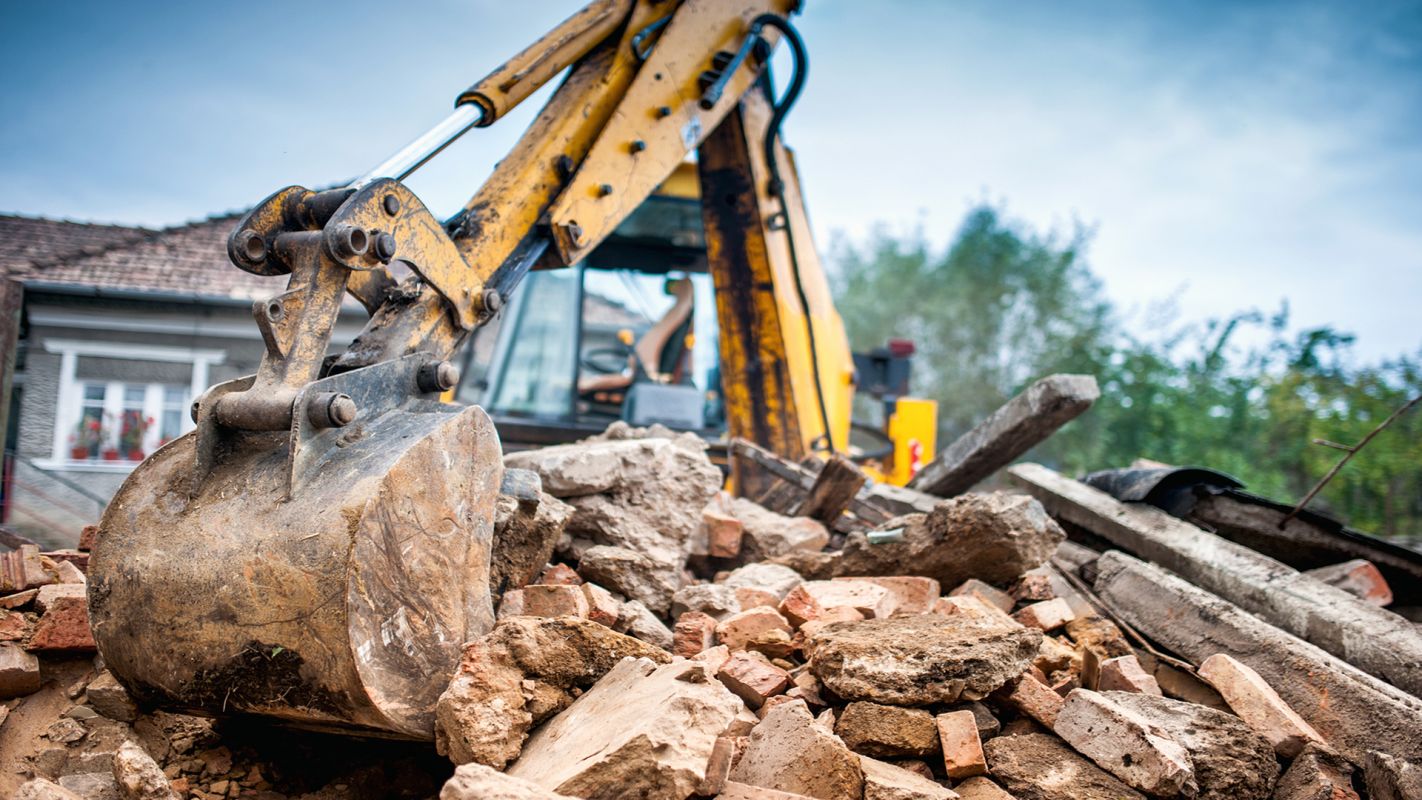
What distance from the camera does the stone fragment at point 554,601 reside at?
2.69 meters

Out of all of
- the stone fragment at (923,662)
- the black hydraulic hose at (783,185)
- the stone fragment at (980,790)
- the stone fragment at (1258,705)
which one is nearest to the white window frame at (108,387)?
the black hydraulic hose at (783,185)

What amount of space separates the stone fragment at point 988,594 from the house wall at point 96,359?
Answer: 8263 millimetres

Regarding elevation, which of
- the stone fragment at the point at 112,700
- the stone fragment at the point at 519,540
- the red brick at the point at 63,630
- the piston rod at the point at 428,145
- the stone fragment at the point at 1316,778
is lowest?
the stone fragment at the point at 112,700

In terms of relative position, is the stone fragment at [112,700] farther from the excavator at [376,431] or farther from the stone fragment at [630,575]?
the stone fragment at [630,575]

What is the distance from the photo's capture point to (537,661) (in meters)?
2.20

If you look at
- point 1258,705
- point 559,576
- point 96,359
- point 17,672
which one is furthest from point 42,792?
point 96,359

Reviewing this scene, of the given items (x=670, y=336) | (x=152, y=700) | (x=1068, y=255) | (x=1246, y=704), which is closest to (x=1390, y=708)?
(x=1246, y=704)

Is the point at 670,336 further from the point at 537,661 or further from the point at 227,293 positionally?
the point at 227,293

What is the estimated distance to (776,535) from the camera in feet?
12.9

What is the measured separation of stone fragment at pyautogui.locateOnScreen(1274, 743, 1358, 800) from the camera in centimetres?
230

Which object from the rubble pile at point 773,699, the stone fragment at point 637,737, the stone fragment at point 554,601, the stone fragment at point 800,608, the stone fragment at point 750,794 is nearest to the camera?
the stone fragment at point 637,737

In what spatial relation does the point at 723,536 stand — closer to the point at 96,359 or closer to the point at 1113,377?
the point at 96,359

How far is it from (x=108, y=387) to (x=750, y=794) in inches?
431

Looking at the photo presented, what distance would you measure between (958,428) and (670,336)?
2331 cm
